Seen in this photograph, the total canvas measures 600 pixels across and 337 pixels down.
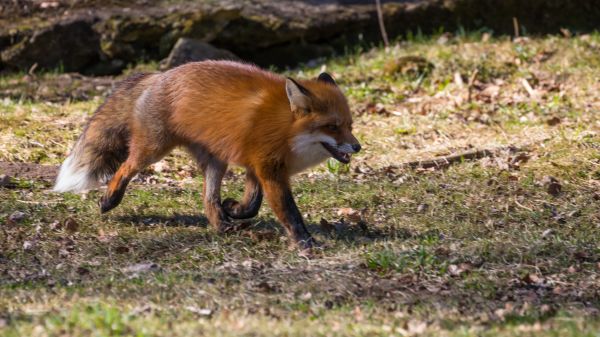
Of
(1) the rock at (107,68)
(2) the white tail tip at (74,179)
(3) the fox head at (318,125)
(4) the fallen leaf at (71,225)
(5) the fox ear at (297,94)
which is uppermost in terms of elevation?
(5) the fox ear at (297,94)

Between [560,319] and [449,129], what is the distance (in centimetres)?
478

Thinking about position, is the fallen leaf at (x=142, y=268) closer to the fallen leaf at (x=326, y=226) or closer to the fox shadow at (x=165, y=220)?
the fox shadow at (x=165, y=220)

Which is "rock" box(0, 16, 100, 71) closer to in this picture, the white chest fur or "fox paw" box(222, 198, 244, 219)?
"fox paw" box(222, 198, 244, 219)

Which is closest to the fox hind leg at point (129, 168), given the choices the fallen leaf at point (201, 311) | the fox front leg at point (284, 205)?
the fox front leg at point (284, 205)

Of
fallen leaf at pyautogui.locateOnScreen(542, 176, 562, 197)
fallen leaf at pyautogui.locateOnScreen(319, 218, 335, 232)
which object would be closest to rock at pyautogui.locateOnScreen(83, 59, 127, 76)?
fallen leaf at pyautogui.locateOnScreen(319, 218, 335, 232)

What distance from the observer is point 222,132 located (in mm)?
6453

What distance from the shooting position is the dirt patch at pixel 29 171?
26.0 ft

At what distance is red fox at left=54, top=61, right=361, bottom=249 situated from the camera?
20.2ft

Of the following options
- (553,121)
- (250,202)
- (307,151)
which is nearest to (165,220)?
(250,202)

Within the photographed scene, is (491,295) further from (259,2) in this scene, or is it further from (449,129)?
(259,2)


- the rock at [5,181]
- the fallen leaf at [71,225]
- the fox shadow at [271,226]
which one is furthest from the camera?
the rock at [5,181]

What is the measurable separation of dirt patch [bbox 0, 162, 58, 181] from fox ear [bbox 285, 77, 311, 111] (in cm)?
281

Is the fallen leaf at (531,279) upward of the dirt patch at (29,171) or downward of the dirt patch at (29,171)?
upward

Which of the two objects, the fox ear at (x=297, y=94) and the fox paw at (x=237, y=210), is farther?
the fox paw at (x=237, y=210)
